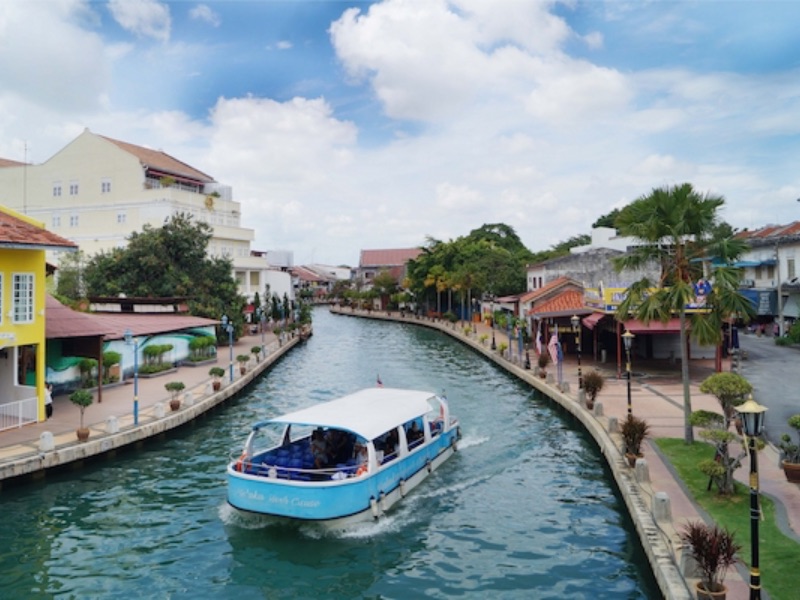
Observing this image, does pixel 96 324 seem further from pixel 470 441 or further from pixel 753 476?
pixel 753 476

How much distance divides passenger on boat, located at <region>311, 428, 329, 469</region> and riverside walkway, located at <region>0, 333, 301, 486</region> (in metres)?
8.31

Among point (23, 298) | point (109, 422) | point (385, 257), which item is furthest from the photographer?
point (385, 257)

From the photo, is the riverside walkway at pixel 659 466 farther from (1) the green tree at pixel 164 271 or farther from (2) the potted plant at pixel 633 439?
(1) the green tree at pixel 164 271

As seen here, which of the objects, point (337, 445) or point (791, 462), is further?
point (337, 445)

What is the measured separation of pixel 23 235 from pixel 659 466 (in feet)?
68.7

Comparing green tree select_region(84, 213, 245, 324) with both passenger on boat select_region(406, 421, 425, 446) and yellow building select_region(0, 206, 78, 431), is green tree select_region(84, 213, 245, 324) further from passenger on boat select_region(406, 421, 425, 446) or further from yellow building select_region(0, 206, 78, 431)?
passenger on boat select_region(406, 421, 425, 446)

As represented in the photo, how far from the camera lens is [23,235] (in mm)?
21453

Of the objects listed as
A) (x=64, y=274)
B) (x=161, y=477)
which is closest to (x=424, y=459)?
(x=161, y=477)

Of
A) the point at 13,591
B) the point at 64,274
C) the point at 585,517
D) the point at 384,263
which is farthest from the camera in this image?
the point at 384,263

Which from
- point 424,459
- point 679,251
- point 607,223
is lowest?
point 424,459

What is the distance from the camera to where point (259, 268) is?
67562 mm

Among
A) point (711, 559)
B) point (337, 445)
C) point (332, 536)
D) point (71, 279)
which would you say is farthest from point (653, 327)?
point (71, 279)

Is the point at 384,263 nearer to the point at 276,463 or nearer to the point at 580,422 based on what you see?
the point at 580,422

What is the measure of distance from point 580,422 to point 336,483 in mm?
13558
